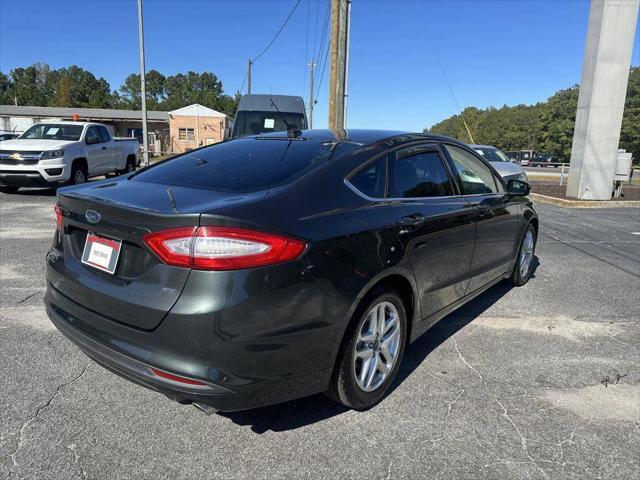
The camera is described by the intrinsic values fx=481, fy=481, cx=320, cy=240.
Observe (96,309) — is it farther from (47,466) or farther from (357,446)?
(357,446)

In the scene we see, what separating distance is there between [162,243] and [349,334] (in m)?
1.08

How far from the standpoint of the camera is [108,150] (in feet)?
44.7

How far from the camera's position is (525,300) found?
198 inches

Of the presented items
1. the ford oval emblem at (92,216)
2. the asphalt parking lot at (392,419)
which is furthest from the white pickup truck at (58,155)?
the ford oval emblem at (92,216)

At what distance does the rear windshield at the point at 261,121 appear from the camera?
12.5m

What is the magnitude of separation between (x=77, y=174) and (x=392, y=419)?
11665 millimetres

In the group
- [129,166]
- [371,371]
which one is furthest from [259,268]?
[129,166]

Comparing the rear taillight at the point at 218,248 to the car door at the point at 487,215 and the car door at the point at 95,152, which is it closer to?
the car door at the point at 487,215

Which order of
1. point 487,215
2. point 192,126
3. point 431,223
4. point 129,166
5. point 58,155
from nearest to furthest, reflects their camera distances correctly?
point 431,223, point 487,215, point 58,155, point 129,166, point 192,126

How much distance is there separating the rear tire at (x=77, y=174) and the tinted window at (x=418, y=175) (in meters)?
10.6

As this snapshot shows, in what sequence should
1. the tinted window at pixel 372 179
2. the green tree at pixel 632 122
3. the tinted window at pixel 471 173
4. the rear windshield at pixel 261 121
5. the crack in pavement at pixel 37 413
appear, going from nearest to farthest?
the crack in pavement at pixel 37 413, the tinted window at pixel 372 179, the tinted window at pixel 471 173, the rear windshield at pixel 261 121, the green tree at pixel 632 122

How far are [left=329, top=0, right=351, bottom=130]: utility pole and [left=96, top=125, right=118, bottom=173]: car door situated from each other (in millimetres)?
6373

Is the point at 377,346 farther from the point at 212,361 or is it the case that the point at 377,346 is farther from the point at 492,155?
the point at 492,155

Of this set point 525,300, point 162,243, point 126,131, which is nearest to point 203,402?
point 162,243
